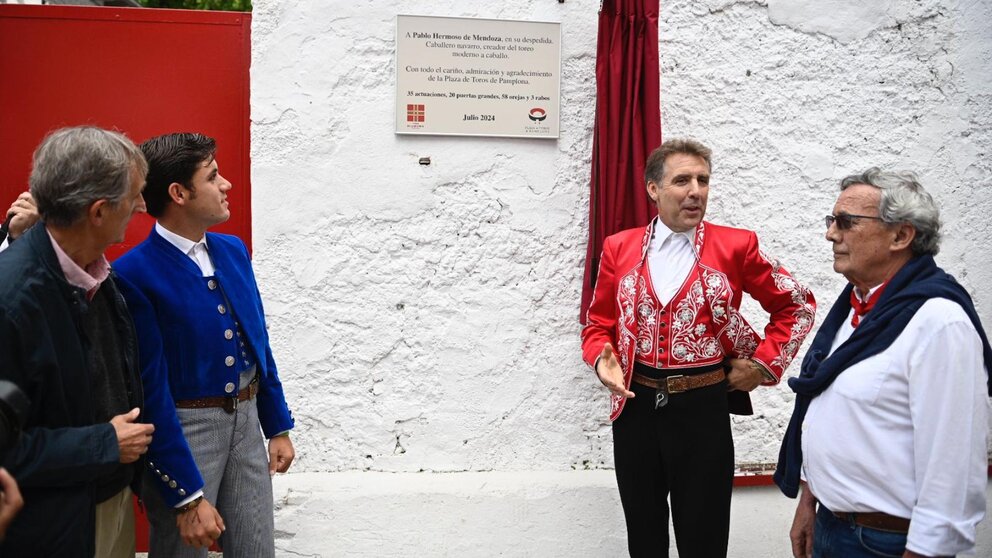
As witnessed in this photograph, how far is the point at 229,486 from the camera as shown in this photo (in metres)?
2.67

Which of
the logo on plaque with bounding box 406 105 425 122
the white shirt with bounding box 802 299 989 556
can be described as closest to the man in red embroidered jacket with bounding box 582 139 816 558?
the white shirt with bounding box 802 299 989 556

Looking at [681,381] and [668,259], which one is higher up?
[668,259]

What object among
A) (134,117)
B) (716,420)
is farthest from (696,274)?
(134,117)

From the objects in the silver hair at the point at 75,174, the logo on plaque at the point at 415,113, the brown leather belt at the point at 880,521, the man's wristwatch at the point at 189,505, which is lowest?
the man's wristwatch at the point at 189,505

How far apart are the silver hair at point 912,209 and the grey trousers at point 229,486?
2.03m

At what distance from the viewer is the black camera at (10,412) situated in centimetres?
160

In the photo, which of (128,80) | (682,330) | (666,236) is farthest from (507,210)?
(128,80)

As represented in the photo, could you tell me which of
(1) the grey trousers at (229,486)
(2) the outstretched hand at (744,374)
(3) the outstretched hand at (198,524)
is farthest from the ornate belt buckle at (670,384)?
(3) the outstretched hand at (198,524)

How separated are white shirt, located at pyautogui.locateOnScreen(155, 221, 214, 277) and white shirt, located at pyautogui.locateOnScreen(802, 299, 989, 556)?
193 centimetres

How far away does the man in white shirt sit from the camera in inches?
80.0

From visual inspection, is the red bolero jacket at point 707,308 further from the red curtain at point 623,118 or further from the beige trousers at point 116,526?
the beige trousers at point 116,526

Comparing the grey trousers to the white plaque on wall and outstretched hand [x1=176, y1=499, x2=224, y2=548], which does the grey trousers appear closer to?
outstretched hand [x1=176, y1=499, x2=224, y2=548]

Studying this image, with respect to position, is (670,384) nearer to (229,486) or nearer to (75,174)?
(229,486)

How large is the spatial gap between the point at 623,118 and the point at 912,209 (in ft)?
5.22
